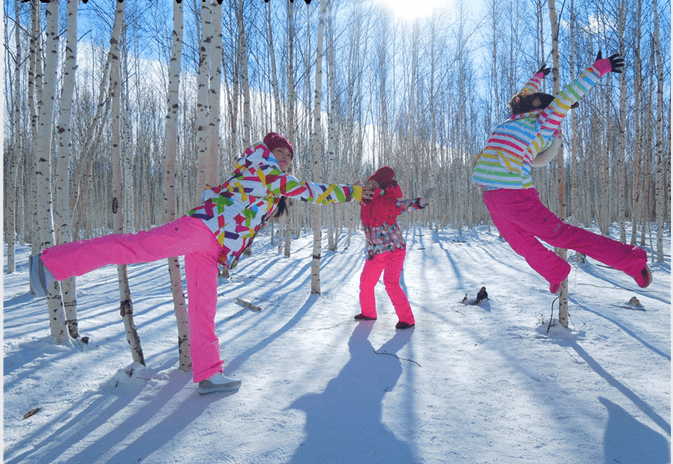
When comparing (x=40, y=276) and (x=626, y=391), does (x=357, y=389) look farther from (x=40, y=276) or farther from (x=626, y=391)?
(x=40, y=276)

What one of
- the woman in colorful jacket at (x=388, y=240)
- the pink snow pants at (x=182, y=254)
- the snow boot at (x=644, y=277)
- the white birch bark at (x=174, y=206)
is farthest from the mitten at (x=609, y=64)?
the white birch bark at (x=174, y=206)

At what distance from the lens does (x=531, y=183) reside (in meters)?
2.53

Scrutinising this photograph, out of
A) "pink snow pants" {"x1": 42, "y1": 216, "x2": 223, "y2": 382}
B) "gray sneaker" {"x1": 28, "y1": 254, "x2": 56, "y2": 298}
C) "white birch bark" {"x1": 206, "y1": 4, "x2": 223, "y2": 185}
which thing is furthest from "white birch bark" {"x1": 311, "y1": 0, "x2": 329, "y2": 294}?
"gray sneaker" {"x1": 28, "y1": 254, "x2": 56, "y2": 298}

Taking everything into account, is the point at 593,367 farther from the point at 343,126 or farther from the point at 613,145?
the point at 613,145

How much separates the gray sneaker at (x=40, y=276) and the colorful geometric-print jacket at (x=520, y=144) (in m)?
2.51

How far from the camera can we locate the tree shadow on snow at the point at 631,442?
1.56 meters

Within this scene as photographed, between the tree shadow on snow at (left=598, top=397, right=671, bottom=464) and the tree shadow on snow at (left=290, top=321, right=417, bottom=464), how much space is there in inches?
33.5

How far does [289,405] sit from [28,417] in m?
1.26

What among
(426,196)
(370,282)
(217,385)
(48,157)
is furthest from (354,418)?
(48,157)

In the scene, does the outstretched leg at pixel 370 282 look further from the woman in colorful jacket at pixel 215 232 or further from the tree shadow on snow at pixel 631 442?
the tree shadow on snow at pixel 631 442

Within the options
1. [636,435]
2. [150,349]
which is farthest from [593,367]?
[150,349]

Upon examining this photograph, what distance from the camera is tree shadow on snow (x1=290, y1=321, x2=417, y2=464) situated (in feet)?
5.24

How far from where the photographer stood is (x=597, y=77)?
2316 mm

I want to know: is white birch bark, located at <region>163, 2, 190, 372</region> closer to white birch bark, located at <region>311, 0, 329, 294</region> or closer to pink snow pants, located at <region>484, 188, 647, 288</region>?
pink snow pants, located at <region>484, 188, 647, 288</region>
